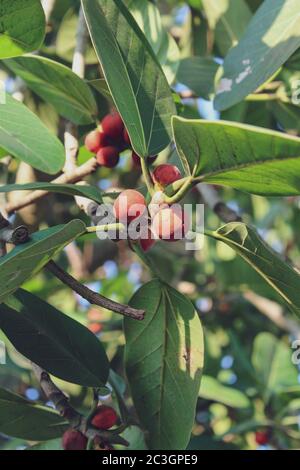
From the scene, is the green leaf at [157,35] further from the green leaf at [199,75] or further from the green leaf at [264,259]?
the green leaf at [264,259]

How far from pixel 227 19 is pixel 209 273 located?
1358 millimetres

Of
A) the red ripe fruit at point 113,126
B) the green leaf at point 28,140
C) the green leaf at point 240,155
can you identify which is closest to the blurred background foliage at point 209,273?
the red ripe fruit at point 113,126

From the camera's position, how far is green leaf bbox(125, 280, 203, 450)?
119 cm

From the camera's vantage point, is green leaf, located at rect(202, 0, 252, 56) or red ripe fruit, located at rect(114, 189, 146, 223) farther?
green leaf, located at rect(202, 0, 252, 56)

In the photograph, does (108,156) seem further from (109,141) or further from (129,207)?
(129,207)

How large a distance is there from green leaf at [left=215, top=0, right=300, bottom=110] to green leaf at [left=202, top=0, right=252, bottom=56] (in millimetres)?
368

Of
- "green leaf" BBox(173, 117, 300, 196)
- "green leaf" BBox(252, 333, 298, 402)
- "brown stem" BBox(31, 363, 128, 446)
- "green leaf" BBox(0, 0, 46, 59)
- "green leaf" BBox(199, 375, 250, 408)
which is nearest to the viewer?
"green leaf" BBox(173, 117, 300, 196)

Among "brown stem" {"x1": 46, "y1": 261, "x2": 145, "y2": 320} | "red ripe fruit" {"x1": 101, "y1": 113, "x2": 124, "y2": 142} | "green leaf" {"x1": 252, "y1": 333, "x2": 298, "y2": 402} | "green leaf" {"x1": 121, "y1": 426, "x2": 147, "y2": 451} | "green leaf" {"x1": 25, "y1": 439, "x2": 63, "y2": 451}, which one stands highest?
"red ripe fruit" {"x1": 101, "y1": 113, "x2": 124, "y2": 142}

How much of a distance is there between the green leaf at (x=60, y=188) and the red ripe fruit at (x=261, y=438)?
4.35 feet

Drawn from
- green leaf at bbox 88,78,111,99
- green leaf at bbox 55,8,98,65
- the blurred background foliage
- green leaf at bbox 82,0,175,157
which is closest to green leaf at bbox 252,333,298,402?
the blurred background foliage

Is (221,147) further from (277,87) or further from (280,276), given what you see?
(277,87)

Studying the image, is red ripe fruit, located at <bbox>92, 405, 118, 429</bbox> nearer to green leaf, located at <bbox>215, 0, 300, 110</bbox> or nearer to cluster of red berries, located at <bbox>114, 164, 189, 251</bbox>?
cluster of red berries, located at <bbox>114, 164, 189, 251</bbox>

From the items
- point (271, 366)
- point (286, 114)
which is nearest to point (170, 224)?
point (286, 114)

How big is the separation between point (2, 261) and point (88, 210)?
0.98 feet
